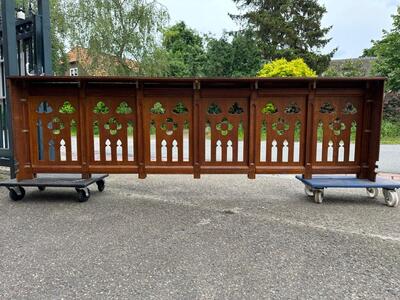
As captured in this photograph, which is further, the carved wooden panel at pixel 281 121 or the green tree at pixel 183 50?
the green tree at pixel 183 50

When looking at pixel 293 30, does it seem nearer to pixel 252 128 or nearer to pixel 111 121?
pixel 252 128

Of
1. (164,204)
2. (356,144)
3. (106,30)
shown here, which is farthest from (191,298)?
(106,30)

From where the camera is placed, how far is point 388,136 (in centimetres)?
1866

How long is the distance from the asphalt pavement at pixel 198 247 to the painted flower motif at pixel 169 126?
37.7 inches

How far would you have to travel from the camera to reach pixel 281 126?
511 centimetres

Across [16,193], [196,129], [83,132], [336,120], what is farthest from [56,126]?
[336,120]

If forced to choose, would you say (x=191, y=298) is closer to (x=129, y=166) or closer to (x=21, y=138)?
(x=129, y=166)

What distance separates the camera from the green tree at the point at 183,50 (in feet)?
87.8

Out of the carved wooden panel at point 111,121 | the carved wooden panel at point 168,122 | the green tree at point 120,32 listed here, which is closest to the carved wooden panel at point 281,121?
the carved wooden panel at point 168,122

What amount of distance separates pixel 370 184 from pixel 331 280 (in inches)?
98.2

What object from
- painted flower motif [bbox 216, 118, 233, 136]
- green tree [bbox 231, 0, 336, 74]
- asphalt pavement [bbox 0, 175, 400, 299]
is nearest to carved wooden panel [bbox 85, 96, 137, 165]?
asphalt pavement [bbox 0, 175, 400, 299]

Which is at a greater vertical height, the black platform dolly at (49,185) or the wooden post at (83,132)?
the wooden post at (83,132)

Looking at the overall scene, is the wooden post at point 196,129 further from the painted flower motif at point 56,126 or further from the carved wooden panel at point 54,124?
the painted flower motif at point 56,126

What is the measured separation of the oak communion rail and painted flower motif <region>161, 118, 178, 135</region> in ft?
0.05
